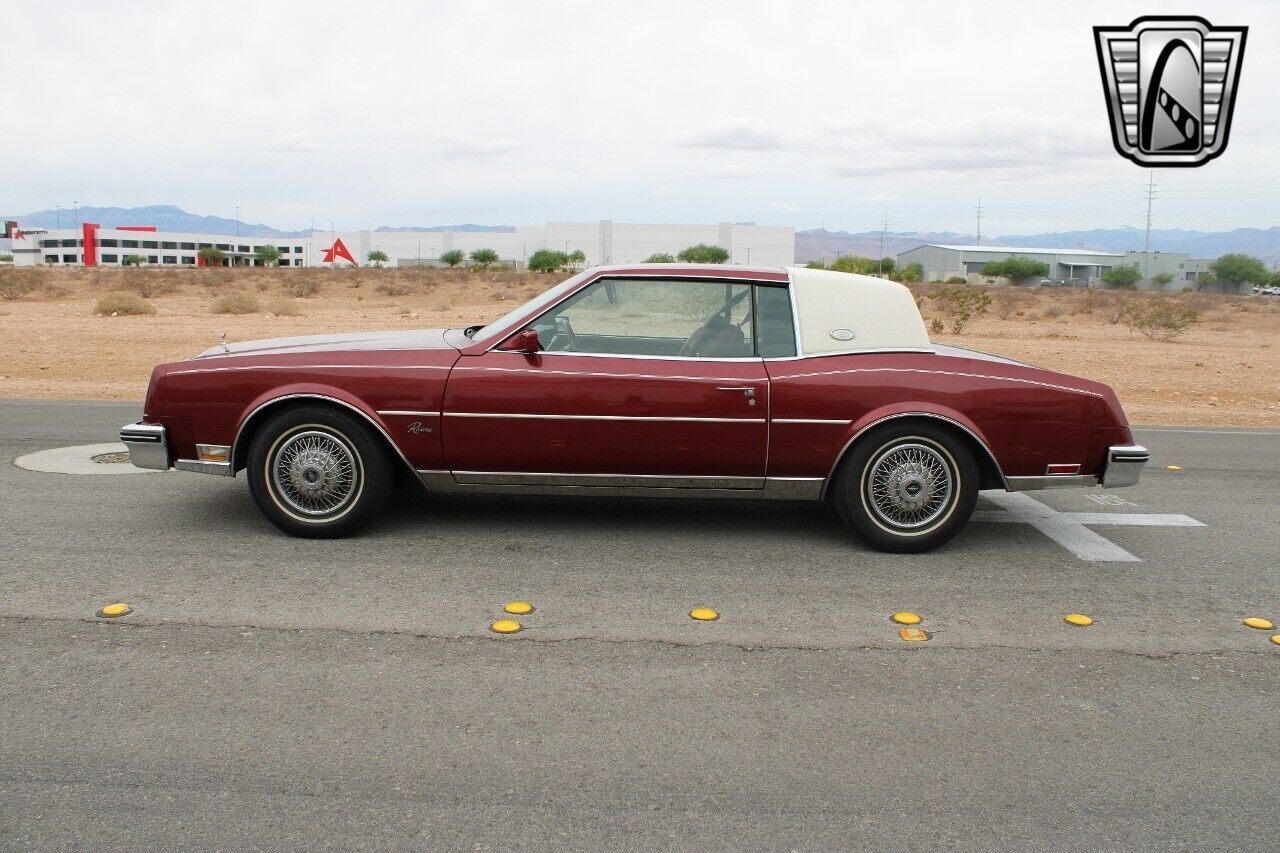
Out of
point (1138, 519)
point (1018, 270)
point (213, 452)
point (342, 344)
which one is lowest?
point (1138, 519)

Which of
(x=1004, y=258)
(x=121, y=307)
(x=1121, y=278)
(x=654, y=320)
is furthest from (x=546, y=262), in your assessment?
(x=654, y=320)

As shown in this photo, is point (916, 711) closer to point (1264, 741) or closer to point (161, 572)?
point (1264, 741)

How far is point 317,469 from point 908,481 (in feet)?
10.1

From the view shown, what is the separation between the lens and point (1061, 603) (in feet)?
17.1

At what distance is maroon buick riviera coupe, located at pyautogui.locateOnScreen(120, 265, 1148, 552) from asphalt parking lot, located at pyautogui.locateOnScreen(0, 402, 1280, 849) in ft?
1.12

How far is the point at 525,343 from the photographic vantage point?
230 inches

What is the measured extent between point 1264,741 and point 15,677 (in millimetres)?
4387

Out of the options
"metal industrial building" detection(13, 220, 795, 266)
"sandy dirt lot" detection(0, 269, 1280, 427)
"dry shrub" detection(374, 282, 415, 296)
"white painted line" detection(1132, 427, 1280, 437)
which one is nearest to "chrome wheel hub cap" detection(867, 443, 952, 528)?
"white painted line" detection(1132, 427, 1280, 437)

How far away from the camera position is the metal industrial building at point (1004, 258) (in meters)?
111

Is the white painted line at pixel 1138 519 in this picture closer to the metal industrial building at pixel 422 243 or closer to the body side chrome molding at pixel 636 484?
the body side chrome molding at pixel 636 484

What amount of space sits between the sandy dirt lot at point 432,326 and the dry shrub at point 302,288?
84mm

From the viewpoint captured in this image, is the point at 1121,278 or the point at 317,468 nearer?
the point at 317,468

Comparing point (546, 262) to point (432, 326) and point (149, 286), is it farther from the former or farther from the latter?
point (432, 326)

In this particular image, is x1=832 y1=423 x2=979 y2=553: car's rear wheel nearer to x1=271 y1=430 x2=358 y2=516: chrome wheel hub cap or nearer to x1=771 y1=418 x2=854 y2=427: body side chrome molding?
x1=771 y1=418 x2=854 y2=427: body side chrome molding
